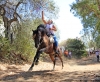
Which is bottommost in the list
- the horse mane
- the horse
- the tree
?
the horse

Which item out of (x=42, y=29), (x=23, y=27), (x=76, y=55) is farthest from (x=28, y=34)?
(x=76, y=55)

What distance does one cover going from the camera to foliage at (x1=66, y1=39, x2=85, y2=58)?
4353cm

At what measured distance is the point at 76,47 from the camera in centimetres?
4503

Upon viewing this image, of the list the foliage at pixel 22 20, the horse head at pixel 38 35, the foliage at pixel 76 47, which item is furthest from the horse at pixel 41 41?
the foliage at pixel 76 47

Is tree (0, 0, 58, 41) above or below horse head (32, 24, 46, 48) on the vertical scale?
above

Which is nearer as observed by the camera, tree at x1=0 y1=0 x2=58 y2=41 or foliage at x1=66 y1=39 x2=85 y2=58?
tree at x1=0 y1=0 x2=58 y2=41

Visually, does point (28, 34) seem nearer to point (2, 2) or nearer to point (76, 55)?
point (2, 2)

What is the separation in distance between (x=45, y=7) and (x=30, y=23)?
84.3 inches

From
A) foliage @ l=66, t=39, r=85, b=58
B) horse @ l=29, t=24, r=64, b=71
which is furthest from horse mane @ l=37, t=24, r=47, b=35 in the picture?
foliage @ l=66, t=39, r=85, b=58

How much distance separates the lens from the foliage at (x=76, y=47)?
43.5 m

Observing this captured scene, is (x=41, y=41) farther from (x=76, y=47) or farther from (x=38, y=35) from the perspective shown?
(x=76, y=47)

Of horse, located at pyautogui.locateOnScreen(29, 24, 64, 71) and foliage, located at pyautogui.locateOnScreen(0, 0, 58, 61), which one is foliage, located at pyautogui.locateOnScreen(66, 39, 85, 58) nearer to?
foliage, located at pyautogui.locateOnScreen(0, 0, 58, 61)

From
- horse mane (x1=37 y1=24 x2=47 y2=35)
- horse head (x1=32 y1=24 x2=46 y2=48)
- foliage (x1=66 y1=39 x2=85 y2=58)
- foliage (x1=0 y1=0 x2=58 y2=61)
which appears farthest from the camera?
foliage (x1=66 y1=39 x2=85 y2=58)

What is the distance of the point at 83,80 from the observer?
27.5 ft
